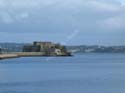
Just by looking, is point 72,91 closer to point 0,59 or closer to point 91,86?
point 91,86

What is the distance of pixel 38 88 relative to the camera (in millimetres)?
47188

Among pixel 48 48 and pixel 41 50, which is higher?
pixel 48 48

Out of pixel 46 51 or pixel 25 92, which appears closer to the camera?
pixel 25 92

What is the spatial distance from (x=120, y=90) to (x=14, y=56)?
126635 millimetres

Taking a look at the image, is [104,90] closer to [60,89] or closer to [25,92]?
[60,89]

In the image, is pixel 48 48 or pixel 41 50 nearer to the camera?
pixel 48 48

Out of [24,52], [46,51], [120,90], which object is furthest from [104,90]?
[24,52]

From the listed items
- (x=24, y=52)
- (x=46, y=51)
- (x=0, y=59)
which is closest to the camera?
(x=0, y=59)

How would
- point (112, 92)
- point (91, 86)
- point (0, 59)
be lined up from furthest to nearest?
point (0, 59), point (91, 86), point (112, 92)

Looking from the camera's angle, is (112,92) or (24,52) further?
(24,52)

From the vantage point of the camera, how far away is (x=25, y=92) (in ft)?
141

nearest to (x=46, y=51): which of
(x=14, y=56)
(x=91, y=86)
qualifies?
(x=14, y=56)

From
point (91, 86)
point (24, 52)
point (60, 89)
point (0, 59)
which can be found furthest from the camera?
point (24, 52)

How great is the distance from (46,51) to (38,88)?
117999 mm
